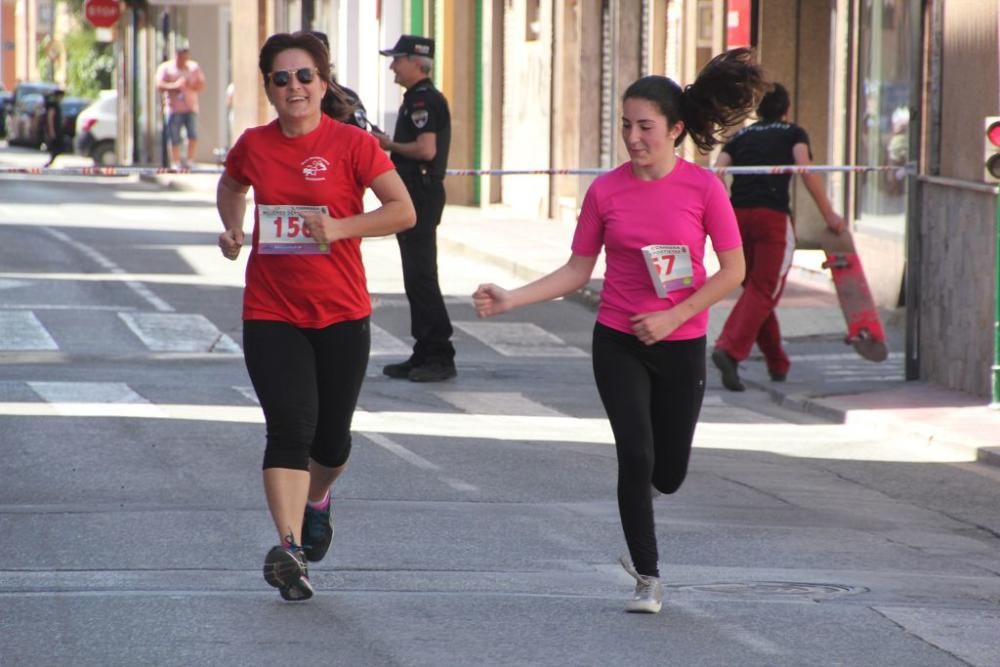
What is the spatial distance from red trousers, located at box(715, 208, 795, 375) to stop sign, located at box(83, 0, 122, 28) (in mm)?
35541

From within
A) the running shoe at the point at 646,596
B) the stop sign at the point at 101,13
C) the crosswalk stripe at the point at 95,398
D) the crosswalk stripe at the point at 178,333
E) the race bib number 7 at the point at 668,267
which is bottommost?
the crosswalk stripe at the point at 178,333

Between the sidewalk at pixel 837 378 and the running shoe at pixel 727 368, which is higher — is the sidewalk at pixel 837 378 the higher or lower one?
the lower one

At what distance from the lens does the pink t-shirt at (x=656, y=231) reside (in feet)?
22.3

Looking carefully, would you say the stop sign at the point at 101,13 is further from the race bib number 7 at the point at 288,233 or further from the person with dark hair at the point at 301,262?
the race bib number 7 at the point at 288,233

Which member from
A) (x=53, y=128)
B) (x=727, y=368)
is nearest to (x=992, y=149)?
(x=727, y=368)

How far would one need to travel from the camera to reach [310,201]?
6.95 m

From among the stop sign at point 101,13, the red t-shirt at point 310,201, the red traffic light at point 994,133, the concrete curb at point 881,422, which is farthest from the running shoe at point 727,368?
the stop sign at point 101,13

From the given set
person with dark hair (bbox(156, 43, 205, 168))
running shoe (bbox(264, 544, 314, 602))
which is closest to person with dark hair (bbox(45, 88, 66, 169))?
person with dark hair (bbox(156, 43, 205, 168))

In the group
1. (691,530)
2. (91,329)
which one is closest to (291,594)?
(691,530)

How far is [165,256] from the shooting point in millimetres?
22516

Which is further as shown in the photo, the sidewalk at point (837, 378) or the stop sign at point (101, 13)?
the stop sign at point (101, 13)

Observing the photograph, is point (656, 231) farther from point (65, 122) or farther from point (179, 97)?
point (65, 122)

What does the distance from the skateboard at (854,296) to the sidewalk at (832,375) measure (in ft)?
0.79

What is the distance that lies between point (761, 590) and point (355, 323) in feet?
5.40
